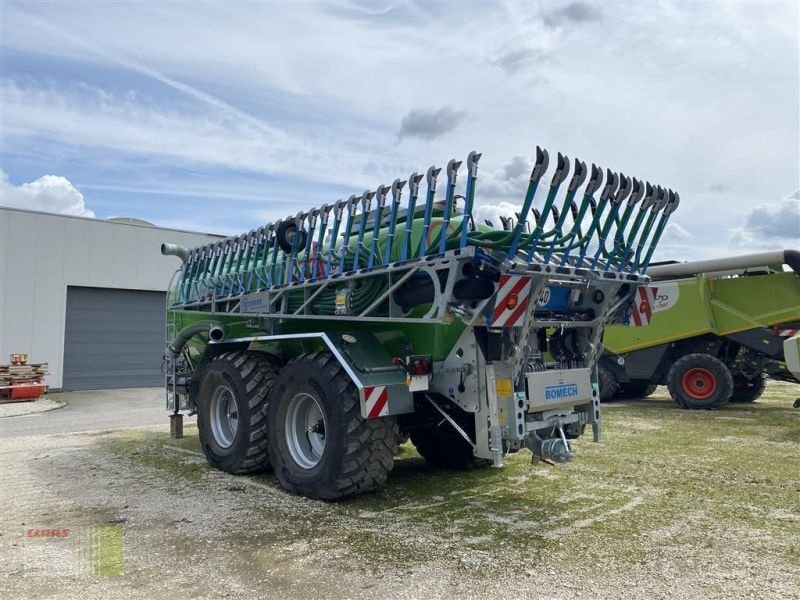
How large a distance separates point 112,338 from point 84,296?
1.42m

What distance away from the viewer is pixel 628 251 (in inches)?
237

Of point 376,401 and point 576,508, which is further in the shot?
point 576,508

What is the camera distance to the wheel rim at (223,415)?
298 inches

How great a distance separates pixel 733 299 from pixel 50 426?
41.2ft

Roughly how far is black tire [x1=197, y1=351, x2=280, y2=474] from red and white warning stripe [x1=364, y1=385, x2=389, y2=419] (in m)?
1.87

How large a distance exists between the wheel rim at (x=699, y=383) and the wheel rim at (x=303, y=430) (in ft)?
28.2

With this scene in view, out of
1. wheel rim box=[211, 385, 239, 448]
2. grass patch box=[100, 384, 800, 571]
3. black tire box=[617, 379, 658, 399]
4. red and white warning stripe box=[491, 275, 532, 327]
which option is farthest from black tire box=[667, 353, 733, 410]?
wheel rim box=[211, 385, 239, 448]

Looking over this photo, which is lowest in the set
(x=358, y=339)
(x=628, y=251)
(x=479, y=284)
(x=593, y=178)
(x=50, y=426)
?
(x=50, y=426)

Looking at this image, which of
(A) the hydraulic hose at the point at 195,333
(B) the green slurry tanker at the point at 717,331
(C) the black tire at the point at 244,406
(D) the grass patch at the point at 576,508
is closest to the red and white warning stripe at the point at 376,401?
(D) the grass patch at the point at 576,508

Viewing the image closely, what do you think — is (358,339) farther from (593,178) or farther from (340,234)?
(593,178)

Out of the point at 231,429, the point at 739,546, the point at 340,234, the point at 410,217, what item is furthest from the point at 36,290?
the point at 739,546

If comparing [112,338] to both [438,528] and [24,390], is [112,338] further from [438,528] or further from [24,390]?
[438,528]
